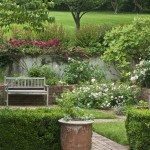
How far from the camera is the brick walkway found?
529 inches

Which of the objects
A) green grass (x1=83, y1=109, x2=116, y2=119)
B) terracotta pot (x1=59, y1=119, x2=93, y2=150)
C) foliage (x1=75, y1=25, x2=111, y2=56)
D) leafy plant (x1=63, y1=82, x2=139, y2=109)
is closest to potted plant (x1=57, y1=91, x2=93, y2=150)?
terracotta pot (x1=59, y1=119, x2=93, y2=150)

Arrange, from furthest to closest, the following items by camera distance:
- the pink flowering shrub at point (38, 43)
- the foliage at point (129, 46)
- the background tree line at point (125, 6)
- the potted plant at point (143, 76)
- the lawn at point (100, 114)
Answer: the background tree line at point (125, 6) < the pink flowering shrub at point (38, 43) < the foliage at point (129, 46) < the potted plant at point (143, 76) < the lawn at point (100, 114)

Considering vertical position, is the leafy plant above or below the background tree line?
below

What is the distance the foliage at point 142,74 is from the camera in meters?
21.6

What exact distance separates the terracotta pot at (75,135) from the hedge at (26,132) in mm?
266

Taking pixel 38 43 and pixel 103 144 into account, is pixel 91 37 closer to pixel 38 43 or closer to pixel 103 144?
pixel 38 43

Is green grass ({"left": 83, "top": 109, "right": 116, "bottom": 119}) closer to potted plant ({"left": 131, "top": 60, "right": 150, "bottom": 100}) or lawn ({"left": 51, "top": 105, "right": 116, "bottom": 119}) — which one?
lawn ({"left": 51, "top": 105, "right": 116, "bottom": 119})

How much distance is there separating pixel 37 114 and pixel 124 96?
27.9 ft

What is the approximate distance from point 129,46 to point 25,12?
37.9 feet

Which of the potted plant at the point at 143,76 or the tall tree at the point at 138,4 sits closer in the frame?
the potted plant at the point at 143,76

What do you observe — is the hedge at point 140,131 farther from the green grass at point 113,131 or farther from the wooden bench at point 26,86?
the wooden bench at point 26,86

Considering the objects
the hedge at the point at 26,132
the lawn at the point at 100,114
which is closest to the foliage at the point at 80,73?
the lawn at the point at 100,114

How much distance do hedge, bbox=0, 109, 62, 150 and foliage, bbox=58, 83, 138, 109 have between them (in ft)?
26.2

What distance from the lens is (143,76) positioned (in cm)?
2181
